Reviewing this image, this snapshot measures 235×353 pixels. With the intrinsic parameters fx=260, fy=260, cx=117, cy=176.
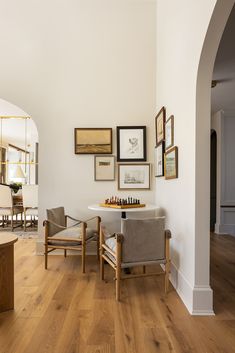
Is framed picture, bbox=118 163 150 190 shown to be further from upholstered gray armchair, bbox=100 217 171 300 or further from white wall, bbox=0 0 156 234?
upholstered gray armchair, bbox=100 217 171 300

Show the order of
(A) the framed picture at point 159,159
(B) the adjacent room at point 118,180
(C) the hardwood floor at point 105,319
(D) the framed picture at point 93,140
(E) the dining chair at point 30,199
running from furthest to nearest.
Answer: (E) the dining chair at point 30,199 < (D) the framed picture at point 93,140 < (A) the framed picture at point 159,159 < (B) the adjacent room at point 118,180 < (C) the hardwood floor at point 105,319

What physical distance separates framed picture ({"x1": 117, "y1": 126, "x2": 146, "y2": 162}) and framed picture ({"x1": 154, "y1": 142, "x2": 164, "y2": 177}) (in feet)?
0.70

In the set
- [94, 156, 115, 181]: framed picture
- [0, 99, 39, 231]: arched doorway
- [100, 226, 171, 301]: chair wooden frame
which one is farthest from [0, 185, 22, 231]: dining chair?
[100, 226, 171, 301]: chair wooden frame

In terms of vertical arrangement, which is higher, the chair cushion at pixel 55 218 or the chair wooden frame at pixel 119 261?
the chair cushion at pixel 55 218

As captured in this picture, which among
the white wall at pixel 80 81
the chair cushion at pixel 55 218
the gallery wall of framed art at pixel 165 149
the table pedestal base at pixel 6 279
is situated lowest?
the table pedestal base at pixel 6 279

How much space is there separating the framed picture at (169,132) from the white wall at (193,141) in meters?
0.12

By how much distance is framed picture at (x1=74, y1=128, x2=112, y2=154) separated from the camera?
12.9ft

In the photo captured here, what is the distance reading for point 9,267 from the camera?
2230 mm

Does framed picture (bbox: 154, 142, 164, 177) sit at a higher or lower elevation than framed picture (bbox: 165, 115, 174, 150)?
lower

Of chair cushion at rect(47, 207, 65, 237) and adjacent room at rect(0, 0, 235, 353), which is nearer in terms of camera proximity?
adjacent room at rect(0, 0, 235, 353)

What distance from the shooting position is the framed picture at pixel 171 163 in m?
2.73

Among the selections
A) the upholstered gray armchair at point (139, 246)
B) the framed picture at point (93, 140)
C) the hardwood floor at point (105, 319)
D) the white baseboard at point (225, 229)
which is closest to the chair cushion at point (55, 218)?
the hardwood floor at point (105, 319)

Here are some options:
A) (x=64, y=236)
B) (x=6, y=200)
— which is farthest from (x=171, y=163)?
(x=6, y=200)

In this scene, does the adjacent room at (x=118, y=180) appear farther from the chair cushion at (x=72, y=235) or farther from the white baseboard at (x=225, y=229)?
the white baseboard at (x=225, y=229)
